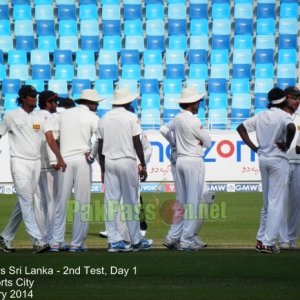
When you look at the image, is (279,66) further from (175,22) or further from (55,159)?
(55,159)

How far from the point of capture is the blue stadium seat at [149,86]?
32188 mm

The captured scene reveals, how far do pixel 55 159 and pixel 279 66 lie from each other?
20854 mm

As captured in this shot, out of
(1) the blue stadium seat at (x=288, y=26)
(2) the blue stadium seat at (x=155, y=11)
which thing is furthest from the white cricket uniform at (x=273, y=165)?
(2) the blue stadium seat at (x=155, y=11)

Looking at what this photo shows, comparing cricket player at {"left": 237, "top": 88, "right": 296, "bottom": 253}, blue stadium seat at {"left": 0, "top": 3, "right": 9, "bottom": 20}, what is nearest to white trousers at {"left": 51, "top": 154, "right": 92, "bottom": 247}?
cricket player at {"left": 237, "top": 88, "right": 296, "bottom": 253}

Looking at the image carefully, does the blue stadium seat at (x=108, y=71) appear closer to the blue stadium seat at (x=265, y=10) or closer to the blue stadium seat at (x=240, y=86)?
the blue stadium seat at (x=240, y=86)

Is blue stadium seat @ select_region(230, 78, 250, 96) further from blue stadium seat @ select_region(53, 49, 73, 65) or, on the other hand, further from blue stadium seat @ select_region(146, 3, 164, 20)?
blue stadium seat @ select_region(53, 49, 73, 65)

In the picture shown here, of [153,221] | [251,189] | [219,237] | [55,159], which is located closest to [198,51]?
[251,189]

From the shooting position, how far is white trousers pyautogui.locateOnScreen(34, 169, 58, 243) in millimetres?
13031

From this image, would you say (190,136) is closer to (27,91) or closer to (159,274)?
(27,91)

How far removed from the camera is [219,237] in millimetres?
15023

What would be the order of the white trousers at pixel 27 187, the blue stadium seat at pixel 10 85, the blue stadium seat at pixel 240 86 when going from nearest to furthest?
the white trousers at pixel 27 187, the blue stadium seat at pixel 10 85, the blue stadium seat at pixel 240 86

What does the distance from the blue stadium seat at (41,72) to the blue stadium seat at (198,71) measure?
449 centimetres

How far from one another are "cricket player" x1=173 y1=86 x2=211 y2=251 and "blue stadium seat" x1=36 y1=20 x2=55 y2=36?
21.7 m

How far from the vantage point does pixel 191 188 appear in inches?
503
